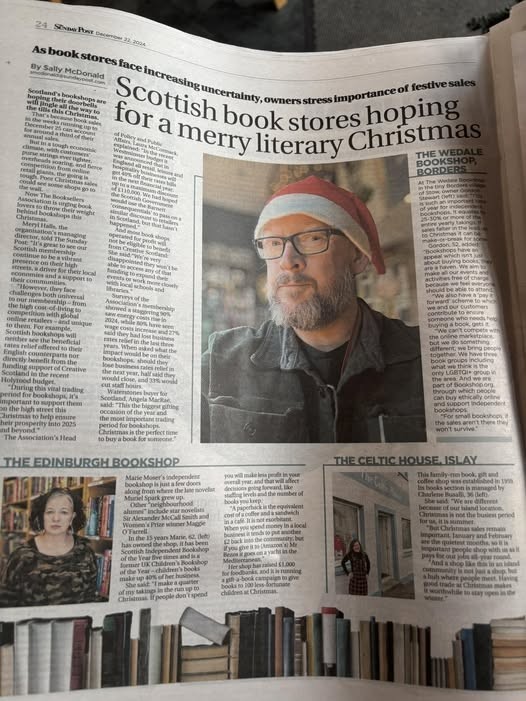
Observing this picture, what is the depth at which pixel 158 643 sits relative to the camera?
451 mm

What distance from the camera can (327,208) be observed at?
551 mm

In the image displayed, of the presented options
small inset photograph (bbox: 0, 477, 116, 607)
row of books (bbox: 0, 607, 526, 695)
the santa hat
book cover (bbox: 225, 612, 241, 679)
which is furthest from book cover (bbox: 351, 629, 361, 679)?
the santa hat

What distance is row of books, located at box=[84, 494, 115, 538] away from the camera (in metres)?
0.46

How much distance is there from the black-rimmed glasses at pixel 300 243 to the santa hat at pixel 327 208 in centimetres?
1

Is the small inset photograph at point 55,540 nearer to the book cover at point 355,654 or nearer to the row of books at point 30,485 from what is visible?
the row of books at point 30,485

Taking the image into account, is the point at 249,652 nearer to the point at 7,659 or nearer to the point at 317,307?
the point at 7,659

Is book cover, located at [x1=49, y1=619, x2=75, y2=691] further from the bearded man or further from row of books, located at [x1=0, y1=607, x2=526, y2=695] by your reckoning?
the bearded man

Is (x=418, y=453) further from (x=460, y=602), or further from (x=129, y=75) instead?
(x=129, y=75)

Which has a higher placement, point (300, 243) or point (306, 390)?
point (300, 243)

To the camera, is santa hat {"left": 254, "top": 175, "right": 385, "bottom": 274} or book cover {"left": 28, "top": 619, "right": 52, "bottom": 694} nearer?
book cover {"left": 28, "top": 619, "right": 52, "bottom": 694}

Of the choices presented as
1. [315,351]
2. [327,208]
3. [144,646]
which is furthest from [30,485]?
[327,208]

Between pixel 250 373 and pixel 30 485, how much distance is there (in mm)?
223

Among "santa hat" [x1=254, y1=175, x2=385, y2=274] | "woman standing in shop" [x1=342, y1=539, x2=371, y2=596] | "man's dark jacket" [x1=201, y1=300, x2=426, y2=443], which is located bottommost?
"woman standing in shop" [x1=342, y1=539, x2=371, y2=596]

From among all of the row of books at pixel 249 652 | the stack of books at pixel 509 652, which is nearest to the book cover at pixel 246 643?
the row of books at pixel 249 652
